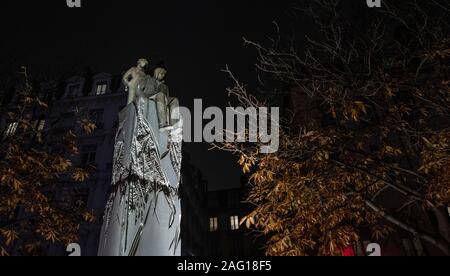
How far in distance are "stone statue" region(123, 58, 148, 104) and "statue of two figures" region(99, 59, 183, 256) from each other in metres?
0.02

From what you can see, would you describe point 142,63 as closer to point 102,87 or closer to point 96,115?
point 96,115

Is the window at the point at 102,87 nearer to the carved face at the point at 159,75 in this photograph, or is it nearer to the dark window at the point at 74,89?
the dark window at the point at 74,89

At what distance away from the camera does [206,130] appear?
921 cm

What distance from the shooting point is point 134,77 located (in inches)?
249

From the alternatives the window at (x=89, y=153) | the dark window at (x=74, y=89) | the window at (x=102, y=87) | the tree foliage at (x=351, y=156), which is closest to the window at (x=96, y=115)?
the window at (x=102, y=87)

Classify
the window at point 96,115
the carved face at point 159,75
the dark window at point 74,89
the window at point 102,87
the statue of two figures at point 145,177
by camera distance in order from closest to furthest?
the statue of two figures at point 145,177, the carved face at point 159,75, the window at point 96,115, the window at point 102,87, the dark window at point 74,89

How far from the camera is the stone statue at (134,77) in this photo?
616 centimetres

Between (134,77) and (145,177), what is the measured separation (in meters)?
2.25

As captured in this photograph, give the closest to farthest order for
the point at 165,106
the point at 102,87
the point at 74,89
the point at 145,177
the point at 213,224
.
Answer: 1. the point at 145,177
2. the point at 165,106
3. the point at 102,87
4. the point at 74,89
5. the point at 213,224

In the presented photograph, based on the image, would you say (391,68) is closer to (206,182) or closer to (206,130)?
(206,130)

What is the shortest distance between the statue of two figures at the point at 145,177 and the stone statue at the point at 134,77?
2 cm

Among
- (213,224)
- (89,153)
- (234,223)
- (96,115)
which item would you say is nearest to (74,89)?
(96,115)

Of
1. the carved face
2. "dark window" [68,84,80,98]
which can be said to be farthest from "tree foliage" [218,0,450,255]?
"dark window" [68,84,80,98]
